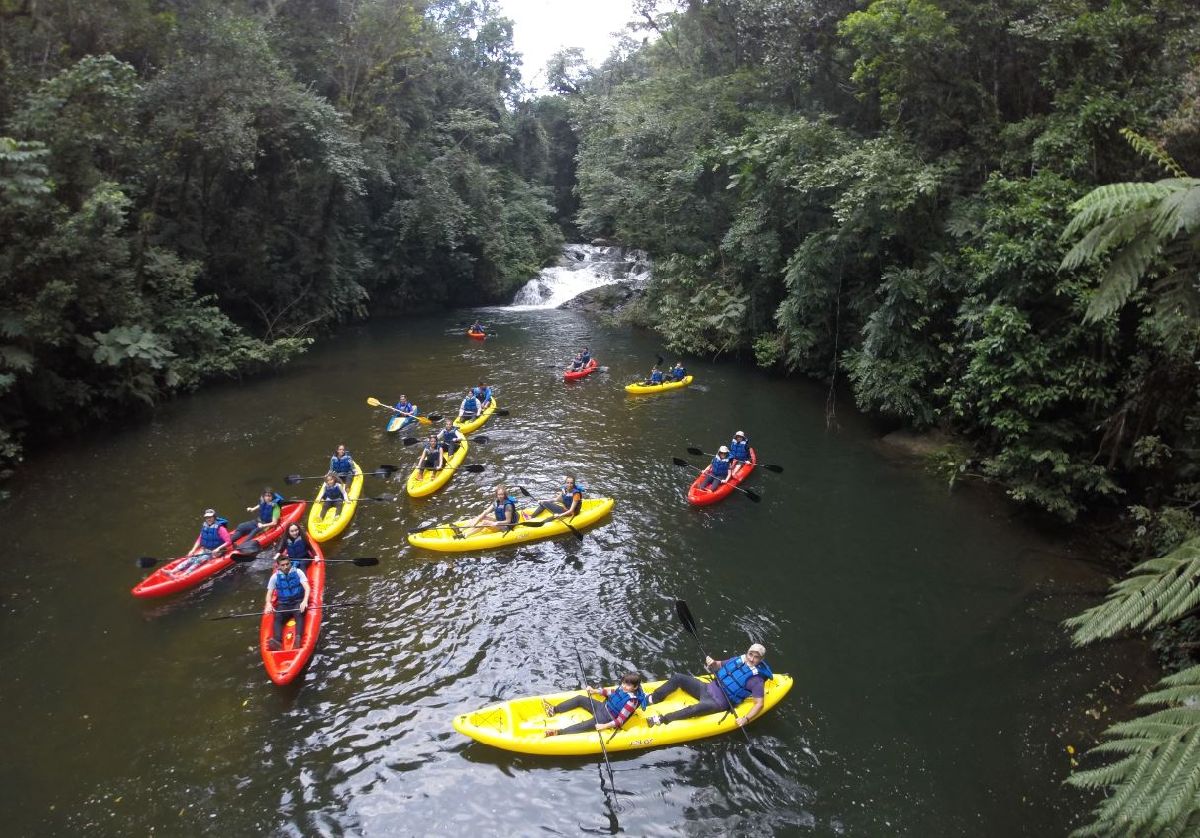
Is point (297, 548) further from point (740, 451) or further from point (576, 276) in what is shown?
point (576, 276)

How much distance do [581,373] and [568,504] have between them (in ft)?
34.4

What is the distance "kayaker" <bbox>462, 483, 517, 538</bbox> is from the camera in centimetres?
1215

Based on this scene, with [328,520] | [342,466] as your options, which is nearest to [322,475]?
[342,466]

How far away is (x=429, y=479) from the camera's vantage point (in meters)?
14.3

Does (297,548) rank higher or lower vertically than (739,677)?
higher

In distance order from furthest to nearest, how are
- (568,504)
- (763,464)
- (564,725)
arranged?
(763,464) < (568,504) < (564,725)

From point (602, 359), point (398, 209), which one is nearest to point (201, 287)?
point (398, 209)

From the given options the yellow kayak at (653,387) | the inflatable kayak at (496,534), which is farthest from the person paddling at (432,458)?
the yellow kayak at (653,387)

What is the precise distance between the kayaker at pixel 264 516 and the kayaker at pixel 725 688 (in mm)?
7593

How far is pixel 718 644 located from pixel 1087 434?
7.34m

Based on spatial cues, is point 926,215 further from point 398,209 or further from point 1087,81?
point 398,209

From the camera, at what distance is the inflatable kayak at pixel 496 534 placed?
39.0 ft

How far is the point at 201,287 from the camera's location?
22.9m

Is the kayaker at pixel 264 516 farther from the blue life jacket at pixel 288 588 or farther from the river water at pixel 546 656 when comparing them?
the blue life jacket at pixel 288 588
